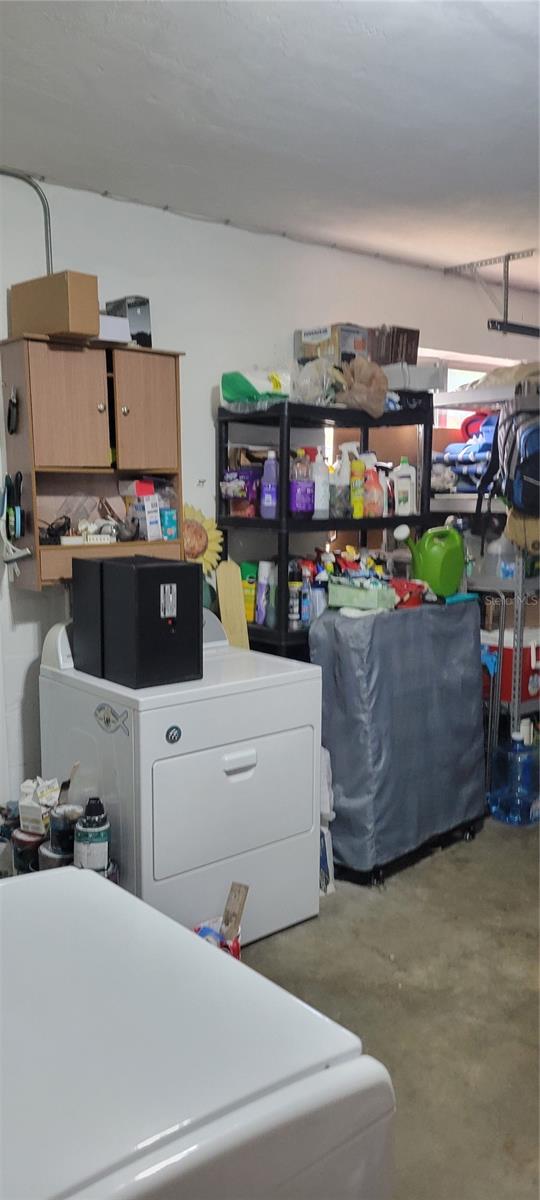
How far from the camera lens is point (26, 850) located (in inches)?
97.3

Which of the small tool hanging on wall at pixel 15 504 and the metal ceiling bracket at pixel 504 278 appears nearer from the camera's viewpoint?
the small tool hanging on wall at pixel 15 504

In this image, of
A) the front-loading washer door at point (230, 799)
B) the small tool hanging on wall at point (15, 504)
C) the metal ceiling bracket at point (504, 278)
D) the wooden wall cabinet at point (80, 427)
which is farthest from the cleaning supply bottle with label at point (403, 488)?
the small tool hanging on wall at point (15, 504)

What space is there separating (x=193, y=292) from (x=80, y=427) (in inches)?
37.3

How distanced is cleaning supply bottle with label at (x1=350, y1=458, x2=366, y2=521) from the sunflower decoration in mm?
544

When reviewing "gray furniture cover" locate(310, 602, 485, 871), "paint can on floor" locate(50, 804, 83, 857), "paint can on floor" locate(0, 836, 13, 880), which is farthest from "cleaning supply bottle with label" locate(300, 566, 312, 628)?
"paint can on floor" locate(0, 836, 13, 880)

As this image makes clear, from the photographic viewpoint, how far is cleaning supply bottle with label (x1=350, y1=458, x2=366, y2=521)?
133 inches

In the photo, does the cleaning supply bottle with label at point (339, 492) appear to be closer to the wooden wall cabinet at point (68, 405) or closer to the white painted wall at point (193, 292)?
the white painted wall at point (193, 292)

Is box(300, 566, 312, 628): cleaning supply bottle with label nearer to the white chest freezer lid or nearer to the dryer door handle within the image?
the dryer door handle

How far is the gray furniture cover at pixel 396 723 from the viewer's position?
2.98 m

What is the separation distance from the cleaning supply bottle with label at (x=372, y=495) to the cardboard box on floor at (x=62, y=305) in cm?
125

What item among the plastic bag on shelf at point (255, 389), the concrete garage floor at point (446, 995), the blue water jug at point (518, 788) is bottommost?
the concrete garage floor at point (446, 995)

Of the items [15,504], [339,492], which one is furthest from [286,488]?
[15,504]

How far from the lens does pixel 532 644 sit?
3.68 metres

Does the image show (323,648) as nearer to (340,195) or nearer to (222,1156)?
(340,195)
